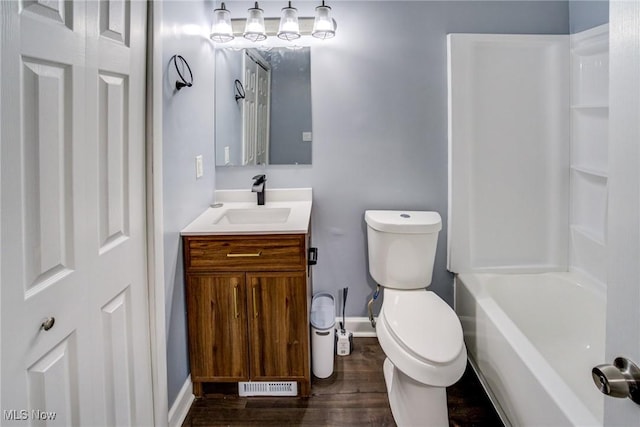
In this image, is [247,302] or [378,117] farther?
[378,117]

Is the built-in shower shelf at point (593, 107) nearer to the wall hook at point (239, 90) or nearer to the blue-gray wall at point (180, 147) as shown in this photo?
the wall hook at point (239, 90)

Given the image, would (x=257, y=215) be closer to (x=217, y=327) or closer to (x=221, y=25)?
(x=217, y=327)

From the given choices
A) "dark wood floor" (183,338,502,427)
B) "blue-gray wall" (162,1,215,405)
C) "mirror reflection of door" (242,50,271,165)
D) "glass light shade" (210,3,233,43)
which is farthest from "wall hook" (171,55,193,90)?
"dark wood floor" (183,338,502,427)

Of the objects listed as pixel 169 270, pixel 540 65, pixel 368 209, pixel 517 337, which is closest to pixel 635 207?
pixel 517 337

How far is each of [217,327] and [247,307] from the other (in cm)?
17

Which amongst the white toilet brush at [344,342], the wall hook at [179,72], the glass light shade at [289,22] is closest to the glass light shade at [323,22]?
the glass light shade at [289,22]

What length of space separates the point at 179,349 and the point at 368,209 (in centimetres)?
133

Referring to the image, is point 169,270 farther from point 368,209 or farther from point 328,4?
point 328,4

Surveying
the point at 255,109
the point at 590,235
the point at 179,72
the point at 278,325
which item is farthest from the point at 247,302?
the point at 590,235

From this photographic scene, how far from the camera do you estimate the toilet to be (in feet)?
→ 5.45

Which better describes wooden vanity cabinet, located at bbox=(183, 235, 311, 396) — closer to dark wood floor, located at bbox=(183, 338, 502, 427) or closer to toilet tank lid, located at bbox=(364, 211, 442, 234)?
dark wood floor, located at bbox=(183, 338, 502, 427)

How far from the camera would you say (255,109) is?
2529 millimetres

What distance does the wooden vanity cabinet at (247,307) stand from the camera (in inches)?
75.2

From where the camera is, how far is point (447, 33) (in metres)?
2.44
